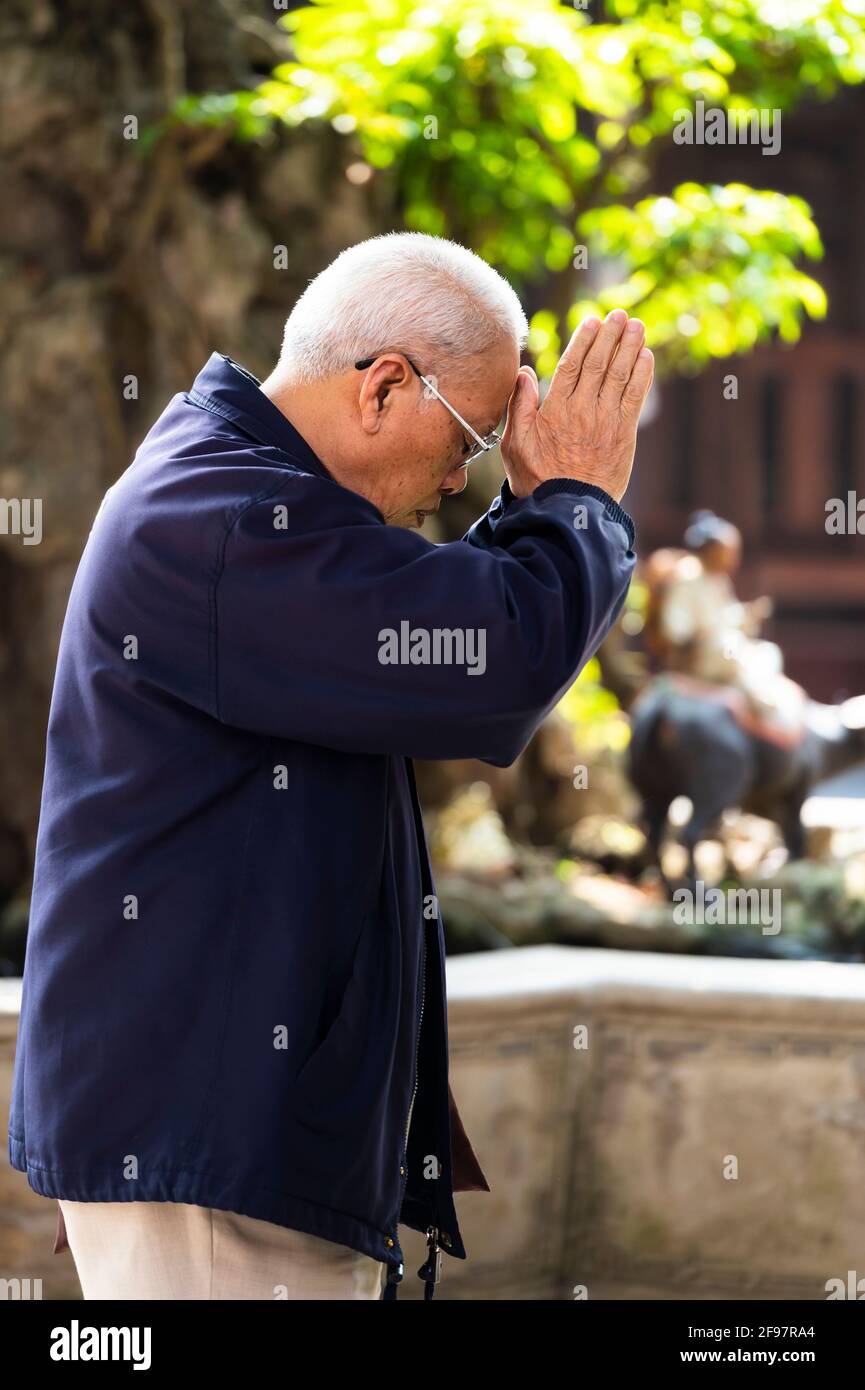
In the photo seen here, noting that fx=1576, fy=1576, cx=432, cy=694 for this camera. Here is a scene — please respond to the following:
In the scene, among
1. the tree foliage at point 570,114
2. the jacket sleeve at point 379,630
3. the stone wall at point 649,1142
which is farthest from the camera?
the tree foliage at point 570,114

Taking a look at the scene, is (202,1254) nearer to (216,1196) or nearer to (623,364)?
(216,1196)

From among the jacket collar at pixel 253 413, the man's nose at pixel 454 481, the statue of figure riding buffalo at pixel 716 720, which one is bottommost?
the man's nose at pixel 454 481

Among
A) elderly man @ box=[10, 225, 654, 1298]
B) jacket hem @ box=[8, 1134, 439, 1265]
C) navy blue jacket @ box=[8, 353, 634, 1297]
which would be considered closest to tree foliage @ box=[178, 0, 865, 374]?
elderly man @ box=[10, 225, 654, 1298]

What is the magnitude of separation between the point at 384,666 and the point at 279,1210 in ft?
1.73

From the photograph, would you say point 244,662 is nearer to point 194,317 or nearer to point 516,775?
point 194,317

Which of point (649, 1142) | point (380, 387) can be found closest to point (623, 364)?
point (380, 387)

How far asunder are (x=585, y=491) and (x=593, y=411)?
9 cm

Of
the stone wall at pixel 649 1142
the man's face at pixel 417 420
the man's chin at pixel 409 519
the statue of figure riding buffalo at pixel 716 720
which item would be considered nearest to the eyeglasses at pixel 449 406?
the man's face at pixel 417 420

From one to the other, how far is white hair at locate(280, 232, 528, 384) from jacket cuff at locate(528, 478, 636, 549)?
152 mm

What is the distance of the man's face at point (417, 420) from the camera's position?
62.9 inches

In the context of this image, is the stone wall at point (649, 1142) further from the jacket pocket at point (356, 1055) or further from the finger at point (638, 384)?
the finger at point (638, 384)

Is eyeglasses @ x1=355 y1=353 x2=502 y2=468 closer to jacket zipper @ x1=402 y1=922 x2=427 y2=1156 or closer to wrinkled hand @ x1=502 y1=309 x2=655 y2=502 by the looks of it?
wrinkled hand @ x1=502 y1=309 x2=655 y2=502

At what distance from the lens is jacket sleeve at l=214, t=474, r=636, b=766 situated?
144 centimetres

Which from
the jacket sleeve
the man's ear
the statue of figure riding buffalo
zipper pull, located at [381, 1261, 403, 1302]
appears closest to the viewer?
the jacket sleeve
